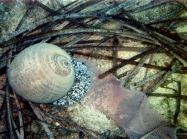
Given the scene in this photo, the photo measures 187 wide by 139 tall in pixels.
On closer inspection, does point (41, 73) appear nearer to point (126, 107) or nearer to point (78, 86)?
point (78, 86)

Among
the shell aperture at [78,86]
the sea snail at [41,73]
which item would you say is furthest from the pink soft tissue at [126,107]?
the sea snail at [41,73]

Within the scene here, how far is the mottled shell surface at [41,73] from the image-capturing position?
300 centimetres

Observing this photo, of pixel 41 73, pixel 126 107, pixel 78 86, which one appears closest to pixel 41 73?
pixel 41 73

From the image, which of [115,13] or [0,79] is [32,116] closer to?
[0,79]

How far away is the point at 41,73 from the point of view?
2.99 m

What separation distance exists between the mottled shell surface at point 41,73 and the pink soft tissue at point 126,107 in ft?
2.49

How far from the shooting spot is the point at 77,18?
3.96m

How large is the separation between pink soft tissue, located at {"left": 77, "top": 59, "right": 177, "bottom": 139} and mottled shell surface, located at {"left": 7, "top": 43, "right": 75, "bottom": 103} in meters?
0.76

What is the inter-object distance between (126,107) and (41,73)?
1.58 m

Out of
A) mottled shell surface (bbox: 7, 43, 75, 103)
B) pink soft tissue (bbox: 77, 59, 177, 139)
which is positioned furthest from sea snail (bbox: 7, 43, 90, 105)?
pink soft tissue (bbox: 77, 59, 177, 139)

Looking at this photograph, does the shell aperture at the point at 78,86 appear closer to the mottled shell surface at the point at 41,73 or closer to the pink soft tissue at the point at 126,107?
the pink soft tissue at the point at 126,107

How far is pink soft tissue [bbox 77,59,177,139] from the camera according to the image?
11.1 feet

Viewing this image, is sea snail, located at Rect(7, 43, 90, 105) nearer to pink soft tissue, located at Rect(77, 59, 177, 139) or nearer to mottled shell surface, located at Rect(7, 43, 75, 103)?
mottled shell surface, located at Rect(7, 43, 75, 103)

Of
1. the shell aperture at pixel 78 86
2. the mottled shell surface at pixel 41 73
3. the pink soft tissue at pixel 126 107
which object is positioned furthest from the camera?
the shell aperture at pixel 78 86
